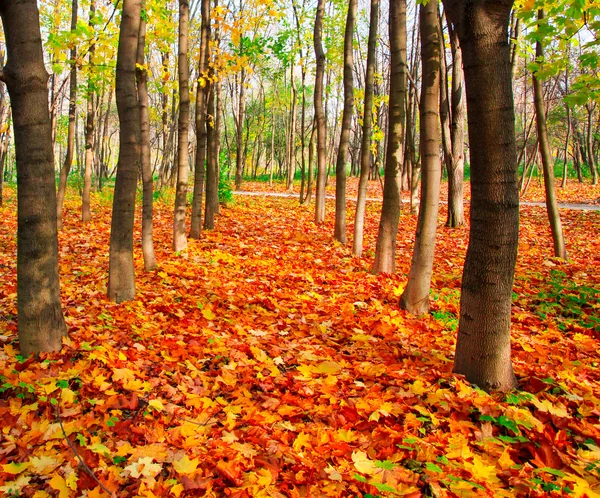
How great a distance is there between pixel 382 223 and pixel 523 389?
363 cm

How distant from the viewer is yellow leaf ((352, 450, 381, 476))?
7.95 ft

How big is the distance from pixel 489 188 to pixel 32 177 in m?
3.44

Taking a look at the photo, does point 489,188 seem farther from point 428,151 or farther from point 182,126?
point 182,126

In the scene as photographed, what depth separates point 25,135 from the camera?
3299 mm

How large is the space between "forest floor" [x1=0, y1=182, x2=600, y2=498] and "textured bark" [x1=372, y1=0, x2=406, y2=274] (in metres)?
0.69

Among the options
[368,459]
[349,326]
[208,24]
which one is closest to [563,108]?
[208,24]

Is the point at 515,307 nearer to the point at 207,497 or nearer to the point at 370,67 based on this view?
the point at 207,497

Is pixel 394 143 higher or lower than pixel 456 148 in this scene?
lower

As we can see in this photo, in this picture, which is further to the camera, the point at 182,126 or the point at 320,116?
the point at 320,116

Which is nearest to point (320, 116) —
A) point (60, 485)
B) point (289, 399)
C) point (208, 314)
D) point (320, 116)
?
point (320, 116)

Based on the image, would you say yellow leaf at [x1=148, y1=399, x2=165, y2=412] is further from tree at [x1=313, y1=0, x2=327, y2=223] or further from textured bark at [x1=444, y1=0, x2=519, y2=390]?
tree at [x1=313, y1=0, x2=327, y2=223]

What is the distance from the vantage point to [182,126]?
25.7 feet

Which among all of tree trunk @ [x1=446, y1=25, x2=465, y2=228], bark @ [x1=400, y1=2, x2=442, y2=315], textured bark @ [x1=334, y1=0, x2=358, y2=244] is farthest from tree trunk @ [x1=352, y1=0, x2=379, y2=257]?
tree trunk @ [x1=446, y1=25, x2=465, y2=228]

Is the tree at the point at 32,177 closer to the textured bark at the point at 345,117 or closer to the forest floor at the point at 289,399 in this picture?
the forest floor at the point at 289,399
